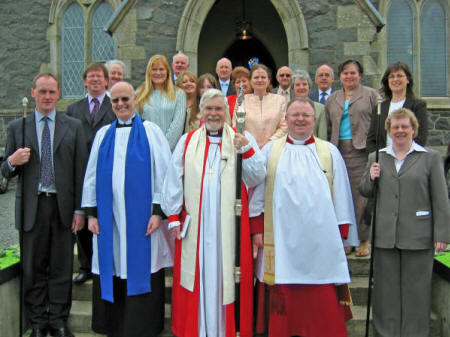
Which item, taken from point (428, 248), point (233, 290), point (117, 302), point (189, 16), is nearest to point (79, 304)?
point (117, 302)

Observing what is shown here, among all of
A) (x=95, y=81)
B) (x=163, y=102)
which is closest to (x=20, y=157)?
(x=95, y=81)

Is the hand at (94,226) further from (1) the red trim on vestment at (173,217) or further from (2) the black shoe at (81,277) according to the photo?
(2) the black shoe at (81,277)

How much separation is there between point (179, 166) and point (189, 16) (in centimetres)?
439

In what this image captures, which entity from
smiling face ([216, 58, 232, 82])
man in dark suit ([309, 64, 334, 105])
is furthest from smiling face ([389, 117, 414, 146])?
smiling face ([216, 58, 232, 82])

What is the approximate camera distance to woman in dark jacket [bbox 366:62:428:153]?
4.27 meters

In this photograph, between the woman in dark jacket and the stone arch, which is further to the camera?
the stone arch

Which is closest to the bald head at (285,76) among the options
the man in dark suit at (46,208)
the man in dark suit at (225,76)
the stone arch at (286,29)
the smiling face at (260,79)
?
the man in dark suit at (225,76)

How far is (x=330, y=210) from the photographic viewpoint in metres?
3.42

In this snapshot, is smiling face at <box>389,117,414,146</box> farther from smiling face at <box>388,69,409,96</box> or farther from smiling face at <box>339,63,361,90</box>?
smiling face at <box>339,63,361,90</box>

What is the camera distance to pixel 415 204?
3609mm

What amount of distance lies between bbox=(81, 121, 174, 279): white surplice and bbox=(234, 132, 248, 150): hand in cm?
83

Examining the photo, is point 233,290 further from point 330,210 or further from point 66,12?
point 66,12

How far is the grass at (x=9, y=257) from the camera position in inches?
168

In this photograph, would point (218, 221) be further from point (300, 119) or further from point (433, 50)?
point (433, 50)
